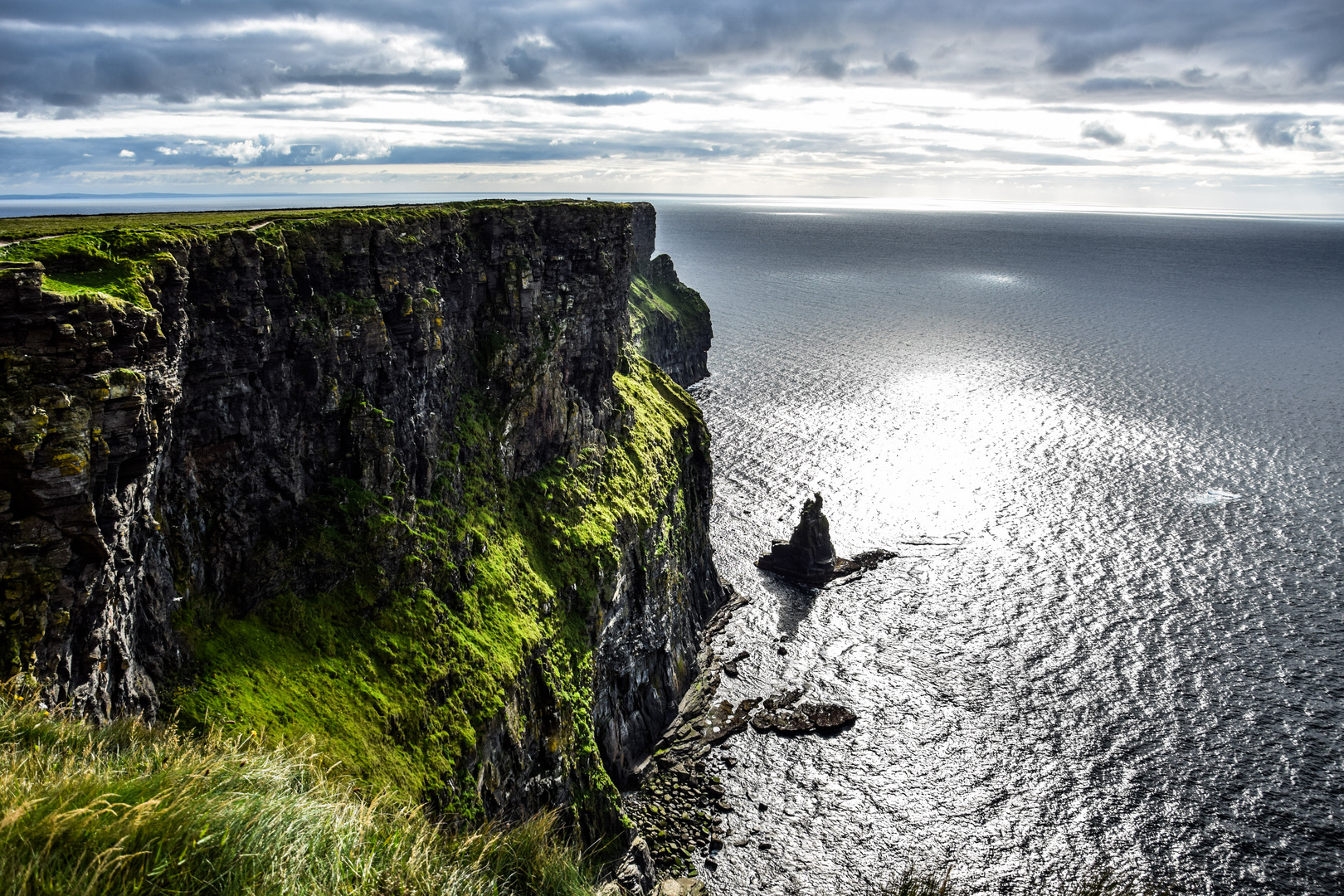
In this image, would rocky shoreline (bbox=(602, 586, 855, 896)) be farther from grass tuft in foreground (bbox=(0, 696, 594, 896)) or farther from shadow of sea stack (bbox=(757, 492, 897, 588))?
grass tuft in foreground (bbox=(0, 696, 594, 896))

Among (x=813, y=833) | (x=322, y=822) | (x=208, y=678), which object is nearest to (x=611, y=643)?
(x=813, y=833)

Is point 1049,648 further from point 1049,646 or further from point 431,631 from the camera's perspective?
point 431,631

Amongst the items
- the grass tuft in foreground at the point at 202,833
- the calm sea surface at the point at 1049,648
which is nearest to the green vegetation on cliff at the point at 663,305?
the calm sea surface at the point at 1049,648

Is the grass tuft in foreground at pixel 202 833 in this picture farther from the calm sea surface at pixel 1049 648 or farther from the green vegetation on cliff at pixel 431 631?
the calm sea surface at pixel 1049 648

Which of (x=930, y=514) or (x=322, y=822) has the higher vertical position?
(x=322, y=822)

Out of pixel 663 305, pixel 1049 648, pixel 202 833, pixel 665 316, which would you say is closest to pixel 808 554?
pixel 1049 648

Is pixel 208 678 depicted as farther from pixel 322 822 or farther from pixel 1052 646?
pixel 1052 646

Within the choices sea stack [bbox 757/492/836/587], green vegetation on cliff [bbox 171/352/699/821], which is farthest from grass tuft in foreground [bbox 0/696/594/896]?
sea stack [bbox 757/492/836/587]
